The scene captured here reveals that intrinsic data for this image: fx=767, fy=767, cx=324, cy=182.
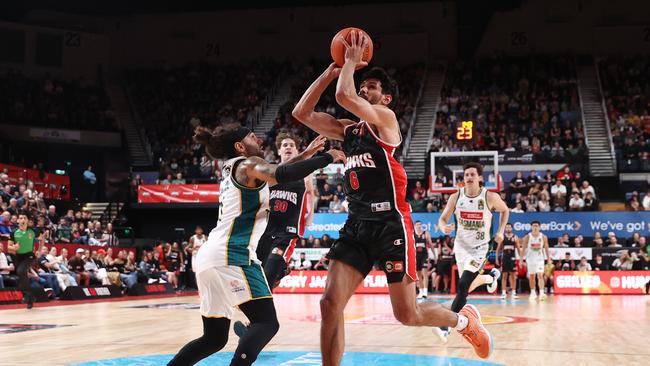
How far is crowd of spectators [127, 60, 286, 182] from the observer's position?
3195 centimetres

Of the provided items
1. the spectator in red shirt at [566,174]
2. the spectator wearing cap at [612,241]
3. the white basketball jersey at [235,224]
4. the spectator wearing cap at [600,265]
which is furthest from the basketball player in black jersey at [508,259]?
the white basketball jersey at [235,224]

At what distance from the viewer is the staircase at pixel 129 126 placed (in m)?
31.6

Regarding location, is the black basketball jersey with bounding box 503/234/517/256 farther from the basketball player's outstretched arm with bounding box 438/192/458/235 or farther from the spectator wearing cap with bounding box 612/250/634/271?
the basketball player's outstretched arm with bounding box 438/192/458/235

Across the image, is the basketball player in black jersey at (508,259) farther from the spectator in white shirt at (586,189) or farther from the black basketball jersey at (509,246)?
the spectator in white shirt at (586,189)

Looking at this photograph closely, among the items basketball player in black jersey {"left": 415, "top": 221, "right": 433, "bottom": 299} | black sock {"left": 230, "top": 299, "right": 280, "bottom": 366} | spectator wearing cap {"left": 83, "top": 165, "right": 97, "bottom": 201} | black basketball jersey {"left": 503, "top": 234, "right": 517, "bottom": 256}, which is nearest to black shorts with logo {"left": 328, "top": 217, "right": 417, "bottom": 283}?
black sock {"left": 230, "top": 299, "right": 280, "bottom": 366}

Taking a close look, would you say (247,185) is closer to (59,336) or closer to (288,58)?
(59,336)

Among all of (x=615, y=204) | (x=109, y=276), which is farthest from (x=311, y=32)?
(x=109, y=276)

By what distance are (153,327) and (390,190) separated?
5.62 metres

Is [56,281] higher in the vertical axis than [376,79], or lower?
lower

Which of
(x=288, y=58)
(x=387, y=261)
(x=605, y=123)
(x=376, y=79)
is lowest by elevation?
(x=387, y=261)

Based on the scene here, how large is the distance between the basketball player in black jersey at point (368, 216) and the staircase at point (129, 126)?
2614 cm

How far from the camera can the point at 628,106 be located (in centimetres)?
2956

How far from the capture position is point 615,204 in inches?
959

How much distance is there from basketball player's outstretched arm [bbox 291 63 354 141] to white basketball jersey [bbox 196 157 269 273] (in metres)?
0.81
